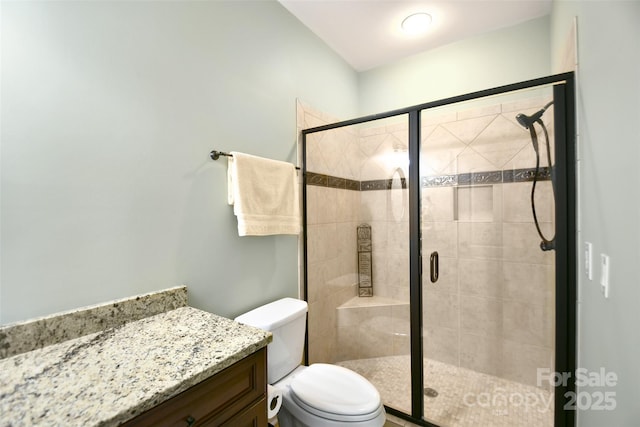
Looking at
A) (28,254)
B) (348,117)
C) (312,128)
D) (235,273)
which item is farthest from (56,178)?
(348,117)

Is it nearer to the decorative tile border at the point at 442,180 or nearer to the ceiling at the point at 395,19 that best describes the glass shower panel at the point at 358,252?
the decorative tile border at the point at 442,180

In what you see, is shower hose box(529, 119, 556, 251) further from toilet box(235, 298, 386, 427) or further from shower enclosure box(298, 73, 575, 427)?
toilet box(235, 298, 386, 427)

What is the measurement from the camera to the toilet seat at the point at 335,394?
1.18 metres

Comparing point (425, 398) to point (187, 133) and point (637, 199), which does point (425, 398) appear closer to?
point (637, 199)

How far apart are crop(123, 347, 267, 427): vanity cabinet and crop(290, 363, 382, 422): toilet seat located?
14.1 inches

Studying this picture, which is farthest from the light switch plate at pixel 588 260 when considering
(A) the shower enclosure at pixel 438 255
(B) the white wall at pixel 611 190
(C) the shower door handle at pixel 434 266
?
(C) the shower door handle at pixel 434 266

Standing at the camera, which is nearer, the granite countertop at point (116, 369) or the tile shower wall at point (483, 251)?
the granite countertop at point (116, 369)

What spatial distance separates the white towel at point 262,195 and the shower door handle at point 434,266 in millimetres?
937

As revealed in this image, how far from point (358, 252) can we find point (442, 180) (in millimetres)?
829

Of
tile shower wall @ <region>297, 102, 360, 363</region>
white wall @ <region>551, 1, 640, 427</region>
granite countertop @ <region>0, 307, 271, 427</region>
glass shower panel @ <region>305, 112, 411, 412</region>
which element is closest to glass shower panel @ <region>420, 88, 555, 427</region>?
glass shower panel @ <region>305, 112, 411, 412</region>

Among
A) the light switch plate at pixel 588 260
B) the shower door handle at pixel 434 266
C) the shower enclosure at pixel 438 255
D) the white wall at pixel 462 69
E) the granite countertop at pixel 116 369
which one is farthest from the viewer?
the white wall at pixel 462 69

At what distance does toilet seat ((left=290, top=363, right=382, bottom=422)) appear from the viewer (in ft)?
3.88
